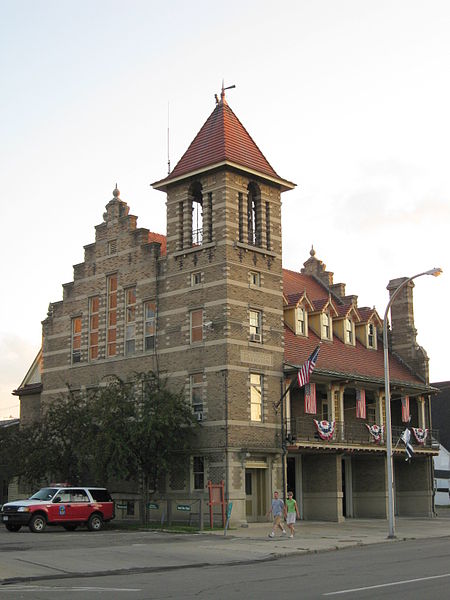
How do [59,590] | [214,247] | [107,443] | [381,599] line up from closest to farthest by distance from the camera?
[381,599] < [59,590] < [107,443] < [214,247]

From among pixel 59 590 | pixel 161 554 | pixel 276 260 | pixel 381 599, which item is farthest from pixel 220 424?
pixel 381 599

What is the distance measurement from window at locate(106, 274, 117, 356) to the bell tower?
12.4 ft

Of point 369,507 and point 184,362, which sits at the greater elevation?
point 184,362

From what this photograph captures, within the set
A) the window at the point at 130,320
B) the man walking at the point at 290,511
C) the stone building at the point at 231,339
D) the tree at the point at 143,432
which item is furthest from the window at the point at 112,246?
the man walking at the point at 290,511

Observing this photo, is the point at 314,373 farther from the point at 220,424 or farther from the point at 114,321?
the point at 114,321

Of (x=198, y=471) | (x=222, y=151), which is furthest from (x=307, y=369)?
(x=222, y=151)

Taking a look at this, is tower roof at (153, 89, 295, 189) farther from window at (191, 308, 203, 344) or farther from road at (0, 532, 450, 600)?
road at (0, 532, 450, 600)

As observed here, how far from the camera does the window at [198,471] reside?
3647 centimetres

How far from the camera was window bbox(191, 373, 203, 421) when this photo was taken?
37.0 metres

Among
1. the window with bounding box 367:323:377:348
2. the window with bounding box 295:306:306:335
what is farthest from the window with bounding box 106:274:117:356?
the window with bounding box 367:323:377:348

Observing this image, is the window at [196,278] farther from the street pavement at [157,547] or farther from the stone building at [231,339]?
the street pavement at [157,547]

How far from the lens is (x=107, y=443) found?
34.2m

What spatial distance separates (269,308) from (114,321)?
8.59 m

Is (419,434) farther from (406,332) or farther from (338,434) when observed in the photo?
(338,434)
